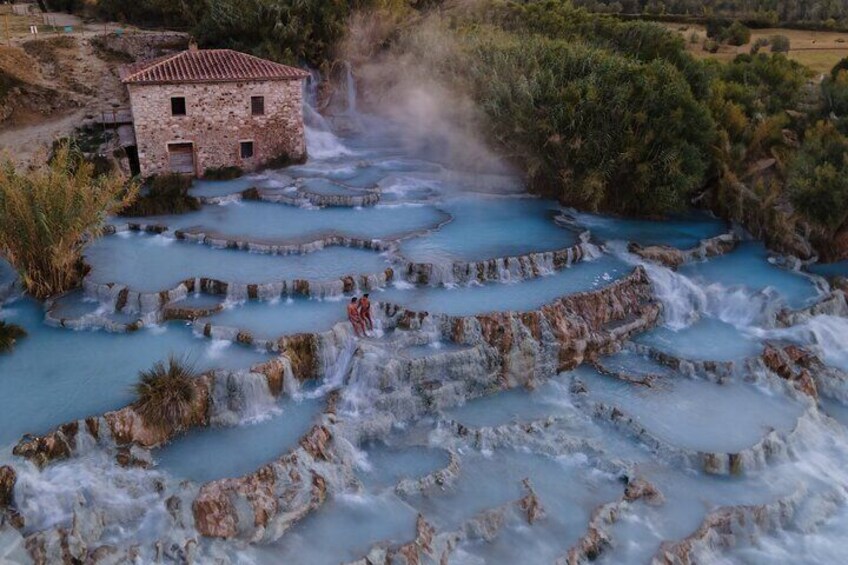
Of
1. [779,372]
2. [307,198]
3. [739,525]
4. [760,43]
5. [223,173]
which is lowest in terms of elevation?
[739,525]

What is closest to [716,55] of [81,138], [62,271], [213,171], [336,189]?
[336,189]

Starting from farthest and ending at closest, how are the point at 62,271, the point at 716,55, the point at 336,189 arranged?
the point at 716,55
the point at 336,189
the point at 62,271

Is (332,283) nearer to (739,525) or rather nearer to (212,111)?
(739,525)

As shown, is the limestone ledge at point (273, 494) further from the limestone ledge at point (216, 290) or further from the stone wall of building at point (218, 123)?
the stone wall of building at point (218, 123)

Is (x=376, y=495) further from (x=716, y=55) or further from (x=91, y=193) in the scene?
(x=716, y=55)

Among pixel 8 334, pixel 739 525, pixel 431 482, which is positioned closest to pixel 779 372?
pixel 739 525

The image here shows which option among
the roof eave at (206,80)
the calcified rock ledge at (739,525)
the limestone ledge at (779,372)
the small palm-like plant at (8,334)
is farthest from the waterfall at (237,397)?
the roof eave at (206,80)

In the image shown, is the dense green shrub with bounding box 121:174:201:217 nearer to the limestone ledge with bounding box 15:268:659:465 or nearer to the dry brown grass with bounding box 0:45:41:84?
the limestone ledge with bounding box 15:268:659:465
